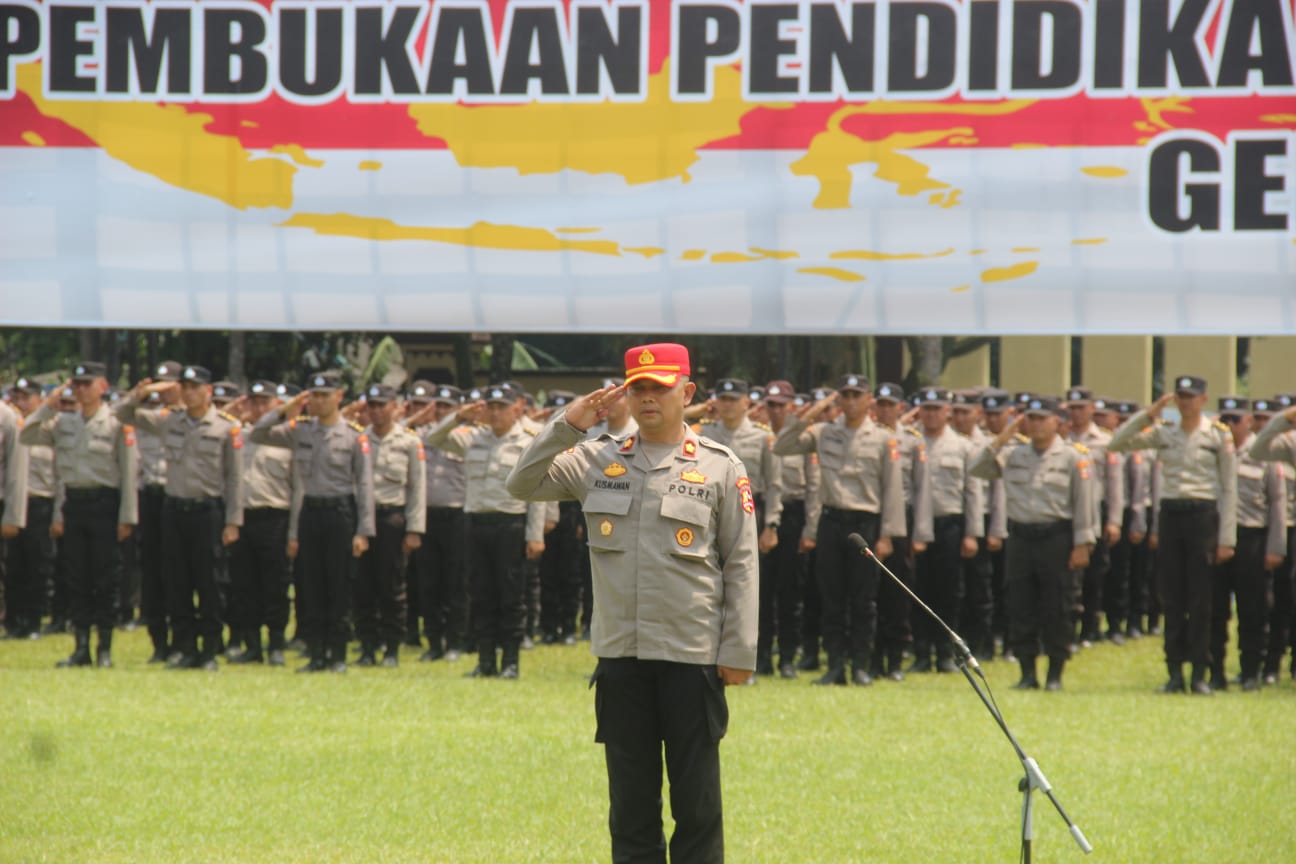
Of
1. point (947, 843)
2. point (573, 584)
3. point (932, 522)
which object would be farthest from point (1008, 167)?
point (573, 584)

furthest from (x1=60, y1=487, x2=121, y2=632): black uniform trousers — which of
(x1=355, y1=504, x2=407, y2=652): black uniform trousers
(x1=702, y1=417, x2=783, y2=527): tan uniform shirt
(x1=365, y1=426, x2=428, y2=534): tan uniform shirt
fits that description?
(x1=702, y1=417, x2=783, y2=527): tan uniform shirt

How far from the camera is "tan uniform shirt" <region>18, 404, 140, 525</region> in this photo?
12250 mm

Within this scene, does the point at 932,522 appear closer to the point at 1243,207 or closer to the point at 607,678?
the point at 1243,207

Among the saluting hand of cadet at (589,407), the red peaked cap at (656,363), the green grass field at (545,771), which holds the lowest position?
the green grass field at (545,771)

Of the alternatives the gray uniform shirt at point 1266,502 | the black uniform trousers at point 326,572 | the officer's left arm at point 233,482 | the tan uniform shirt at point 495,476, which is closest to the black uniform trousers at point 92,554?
the officer's left arm at point 233,482

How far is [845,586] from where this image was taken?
12.2 metres

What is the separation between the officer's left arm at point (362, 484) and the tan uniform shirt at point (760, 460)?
2589 millimetres

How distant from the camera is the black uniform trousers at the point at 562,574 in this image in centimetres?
1484

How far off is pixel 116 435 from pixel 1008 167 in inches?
305

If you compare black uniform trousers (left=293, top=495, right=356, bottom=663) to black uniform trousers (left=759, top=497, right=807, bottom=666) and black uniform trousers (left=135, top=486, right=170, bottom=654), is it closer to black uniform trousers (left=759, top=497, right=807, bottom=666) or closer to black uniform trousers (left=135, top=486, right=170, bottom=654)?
black uniform trousers (left=135, top=486, right=170, bottom=654)

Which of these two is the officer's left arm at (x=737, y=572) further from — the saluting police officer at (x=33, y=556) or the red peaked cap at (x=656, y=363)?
the saluting police officer at (x=33, y=556)

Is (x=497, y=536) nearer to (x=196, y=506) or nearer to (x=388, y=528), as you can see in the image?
(x=388, y=528)

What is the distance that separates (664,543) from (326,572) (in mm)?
7873

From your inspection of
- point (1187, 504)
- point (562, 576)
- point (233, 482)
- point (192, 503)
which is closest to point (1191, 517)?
point (1187, 504)
